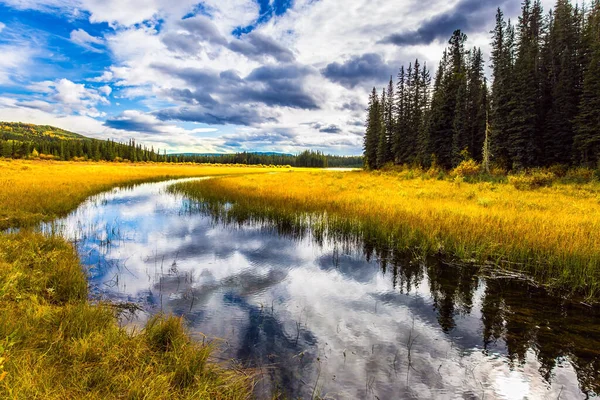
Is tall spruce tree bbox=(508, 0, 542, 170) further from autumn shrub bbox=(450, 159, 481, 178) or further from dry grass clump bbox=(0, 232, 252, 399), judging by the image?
dry grass clump bbox=(0, 232, 252, 399)

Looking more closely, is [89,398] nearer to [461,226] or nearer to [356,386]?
[356,386]

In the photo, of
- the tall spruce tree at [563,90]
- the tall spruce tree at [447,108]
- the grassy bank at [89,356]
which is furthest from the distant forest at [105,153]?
the tall spruce tree at [563,90]

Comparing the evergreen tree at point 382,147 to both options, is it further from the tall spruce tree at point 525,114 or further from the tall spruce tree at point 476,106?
the tall spruce tree at point 525,114

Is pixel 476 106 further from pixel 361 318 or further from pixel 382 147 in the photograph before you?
pixel 361 318

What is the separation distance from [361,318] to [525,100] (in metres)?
38.1

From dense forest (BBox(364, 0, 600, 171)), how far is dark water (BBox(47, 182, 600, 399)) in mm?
29417

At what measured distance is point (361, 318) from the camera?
18.7 feet

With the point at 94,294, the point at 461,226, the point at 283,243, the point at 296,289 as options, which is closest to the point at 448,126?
the point at 461,226

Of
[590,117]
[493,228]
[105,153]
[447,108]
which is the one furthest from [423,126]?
[105,153]

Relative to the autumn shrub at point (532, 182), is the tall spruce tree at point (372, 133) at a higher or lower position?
higher

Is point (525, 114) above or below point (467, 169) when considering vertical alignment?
above

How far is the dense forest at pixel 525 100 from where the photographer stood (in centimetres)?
2970

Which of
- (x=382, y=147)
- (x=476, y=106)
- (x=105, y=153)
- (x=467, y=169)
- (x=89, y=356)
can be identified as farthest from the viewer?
(x=105, y=153)

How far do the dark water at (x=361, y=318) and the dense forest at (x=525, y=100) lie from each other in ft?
96.5
